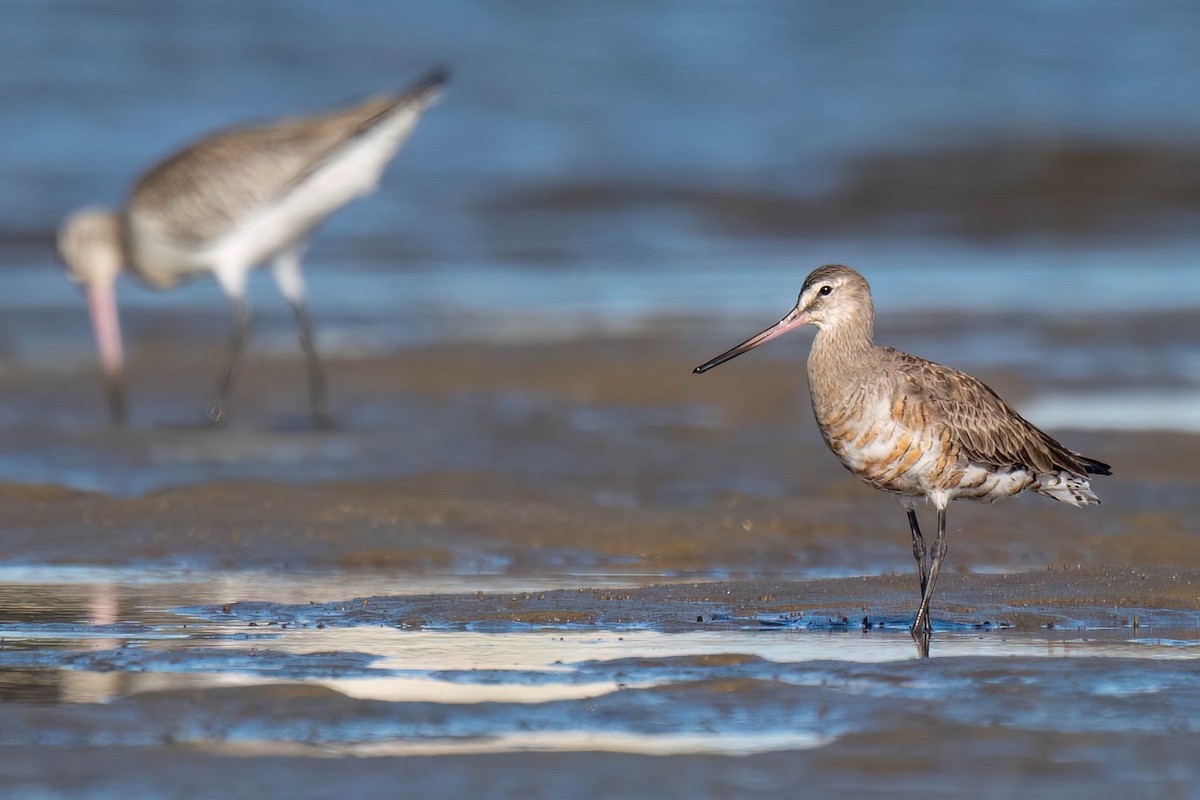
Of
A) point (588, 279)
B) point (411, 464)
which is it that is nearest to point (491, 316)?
point (588, 279)

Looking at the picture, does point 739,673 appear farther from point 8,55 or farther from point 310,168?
point 8,55

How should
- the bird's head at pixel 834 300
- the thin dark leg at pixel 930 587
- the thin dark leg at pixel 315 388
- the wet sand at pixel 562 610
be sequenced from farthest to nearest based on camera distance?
the thin dark leg at pixel 315 388 < the bird's head at pixel 834 300 < the thin dark leg at pixel 930 587 < the wet sand at pixel 562 610

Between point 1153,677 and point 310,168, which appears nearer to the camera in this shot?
point 1153,677

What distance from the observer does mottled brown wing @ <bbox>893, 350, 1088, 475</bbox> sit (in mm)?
5516

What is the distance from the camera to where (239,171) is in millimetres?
10203

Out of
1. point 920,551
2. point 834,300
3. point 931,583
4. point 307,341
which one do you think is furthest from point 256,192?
point 931,583

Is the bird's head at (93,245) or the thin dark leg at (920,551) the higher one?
the bird's head at (93,245)

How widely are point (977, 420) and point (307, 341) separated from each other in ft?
16.4

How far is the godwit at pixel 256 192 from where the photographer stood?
10.1 metres

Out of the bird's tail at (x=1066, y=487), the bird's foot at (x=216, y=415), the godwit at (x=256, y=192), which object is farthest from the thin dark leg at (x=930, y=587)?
the godwit at (x=256, y=192)

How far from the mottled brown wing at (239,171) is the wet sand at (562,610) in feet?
3.60

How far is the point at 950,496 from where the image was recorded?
5.65m

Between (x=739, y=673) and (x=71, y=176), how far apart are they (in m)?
14.4

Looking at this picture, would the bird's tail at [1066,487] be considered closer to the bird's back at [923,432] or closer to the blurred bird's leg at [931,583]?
the bird's back at [923,432]
